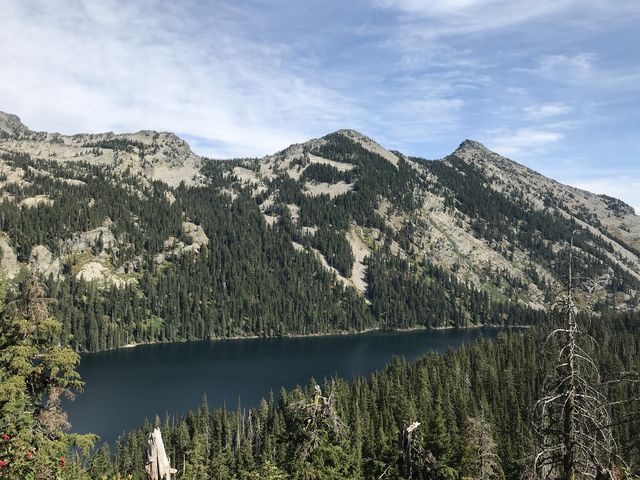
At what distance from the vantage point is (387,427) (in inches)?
4311

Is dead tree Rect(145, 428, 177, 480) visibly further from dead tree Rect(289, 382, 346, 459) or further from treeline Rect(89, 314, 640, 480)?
dead tree Rect(289, 382, 346, 459)

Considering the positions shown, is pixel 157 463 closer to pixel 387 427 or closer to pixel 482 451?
pixel 482 451

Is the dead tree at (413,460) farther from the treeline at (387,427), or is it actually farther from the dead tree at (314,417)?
the dead tree at (314,417)

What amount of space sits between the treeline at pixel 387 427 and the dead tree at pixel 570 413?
1.06 meters

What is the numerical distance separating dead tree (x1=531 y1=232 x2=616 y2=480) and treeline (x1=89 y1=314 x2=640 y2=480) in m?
1.06

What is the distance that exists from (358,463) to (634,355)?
179 metres

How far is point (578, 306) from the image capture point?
1681cm

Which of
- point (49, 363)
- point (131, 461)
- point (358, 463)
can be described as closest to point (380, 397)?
point (131, 461)

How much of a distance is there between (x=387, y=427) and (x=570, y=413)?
99.8 metres

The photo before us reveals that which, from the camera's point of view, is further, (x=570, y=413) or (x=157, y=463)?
(x=570, y=413)

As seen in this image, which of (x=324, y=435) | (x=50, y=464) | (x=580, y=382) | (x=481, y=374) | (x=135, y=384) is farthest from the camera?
(x=135, y=384)

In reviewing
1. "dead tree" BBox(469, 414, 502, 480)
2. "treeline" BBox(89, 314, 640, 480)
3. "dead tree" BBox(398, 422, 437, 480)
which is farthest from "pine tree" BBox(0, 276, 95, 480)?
"dead tree" BBox(469, 414, 502, 480)

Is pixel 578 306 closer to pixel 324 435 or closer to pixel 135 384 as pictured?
pixel 324 435

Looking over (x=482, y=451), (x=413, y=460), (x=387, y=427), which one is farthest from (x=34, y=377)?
(x=387, y=427)
